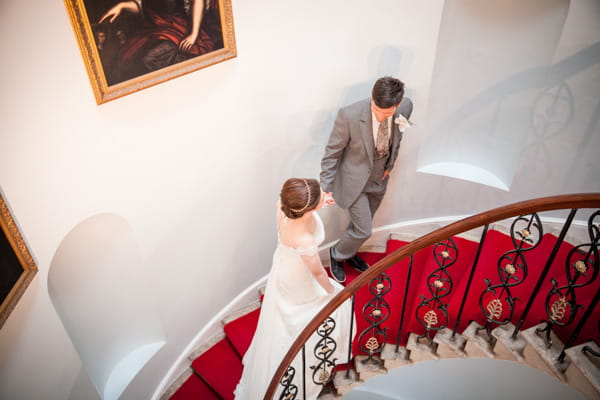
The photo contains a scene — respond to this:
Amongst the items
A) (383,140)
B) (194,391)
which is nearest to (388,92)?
(383,140)

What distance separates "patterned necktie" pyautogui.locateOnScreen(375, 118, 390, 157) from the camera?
4027 millimetres

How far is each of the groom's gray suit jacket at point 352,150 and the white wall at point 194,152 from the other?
392 mm

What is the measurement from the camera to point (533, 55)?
13.8ft

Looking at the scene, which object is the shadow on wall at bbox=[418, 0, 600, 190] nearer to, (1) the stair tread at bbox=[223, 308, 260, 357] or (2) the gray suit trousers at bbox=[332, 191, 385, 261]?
(2) the gray suit trousers at bbox=[332, 191, 385, 261]

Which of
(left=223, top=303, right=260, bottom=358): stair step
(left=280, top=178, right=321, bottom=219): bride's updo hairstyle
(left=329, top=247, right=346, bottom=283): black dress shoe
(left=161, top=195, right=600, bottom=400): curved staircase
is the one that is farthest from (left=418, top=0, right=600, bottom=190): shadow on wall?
(left=223, top=303, right=260, bottom=358): stair step

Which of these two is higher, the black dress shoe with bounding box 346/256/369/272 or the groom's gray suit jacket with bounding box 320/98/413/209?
the groom's gray suit jacket with bounding box 320/98/413/209

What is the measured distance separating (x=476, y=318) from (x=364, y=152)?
5.56 feet

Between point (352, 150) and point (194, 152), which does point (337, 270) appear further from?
point (194, 152)

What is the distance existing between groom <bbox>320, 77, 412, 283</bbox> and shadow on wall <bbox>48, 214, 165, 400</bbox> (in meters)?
1.80

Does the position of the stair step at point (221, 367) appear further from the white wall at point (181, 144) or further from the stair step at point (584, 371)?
the stair step at point (584, 371)

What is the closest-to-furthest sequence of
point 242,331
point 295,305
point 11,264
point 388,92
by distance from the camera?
point 11,264 → point 388,92 → point 295,305 → point 242,331

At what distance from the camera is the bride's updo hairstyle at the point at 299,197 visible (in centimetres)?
302

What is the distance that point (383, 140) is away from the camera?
411 cm

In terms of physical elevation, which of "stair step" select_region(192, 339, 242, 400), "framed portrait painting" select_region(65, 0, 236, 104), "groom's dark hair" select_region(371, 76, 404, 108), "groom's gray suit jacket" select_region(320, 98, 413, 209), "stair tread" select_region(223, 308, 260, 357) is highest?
"framed portrait painting" select_region(65, 0, 236, 104)
